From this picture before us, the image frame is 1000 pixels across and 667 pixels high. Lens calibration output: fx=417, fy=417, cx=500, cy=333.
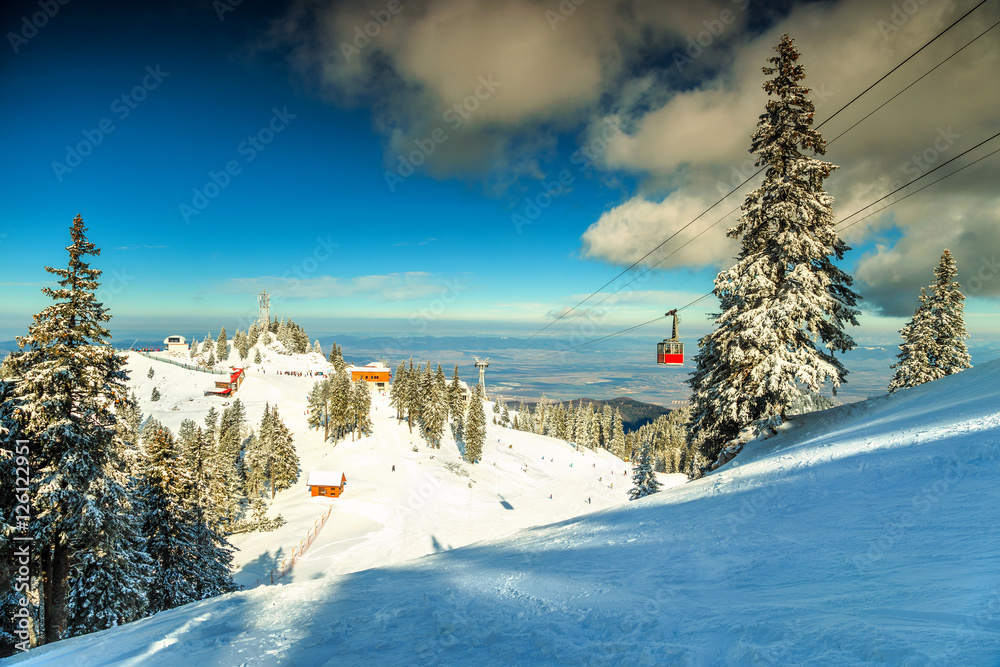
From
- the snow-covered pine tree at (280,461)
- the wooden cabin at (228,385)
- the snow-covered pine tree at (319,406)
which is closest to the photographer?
the snow-covered pine tree at (280,461)

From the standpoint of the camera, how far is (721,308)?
17797mm

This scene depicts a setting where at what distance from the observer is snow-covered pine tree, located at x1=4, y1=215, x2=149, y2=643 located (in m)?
13.5

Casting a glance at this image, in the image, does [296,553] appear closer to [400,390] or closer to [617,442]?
[400,390]

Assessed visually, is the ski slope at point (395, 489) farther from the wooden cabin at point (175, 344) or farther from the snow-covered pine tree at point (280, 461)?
the wooden cabin at point (175, 344)

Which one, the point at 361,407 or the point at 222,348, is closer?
the point at 361,407

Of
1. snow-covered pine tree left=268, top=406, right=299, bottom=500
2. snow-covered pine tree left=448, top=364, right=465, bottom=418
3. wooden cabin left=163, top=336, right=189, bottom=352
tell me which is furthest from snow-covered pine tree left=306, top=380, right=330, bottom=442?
wooden cabin left=163, top=336, right=189, bottom=352

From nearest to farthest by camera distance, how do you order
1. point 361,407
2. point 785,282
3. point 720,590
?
point 720,590 < point 785,282 < point 361,407

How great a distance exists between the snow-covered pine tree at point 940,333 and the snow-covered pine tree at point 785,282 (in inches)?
736

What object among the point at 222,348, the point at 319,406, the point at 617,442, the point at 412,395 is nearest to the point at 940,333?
the point at 412,395

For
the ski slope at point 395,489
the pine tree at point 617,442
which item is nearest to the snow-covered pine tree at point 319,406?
the ski slope at point 395,489

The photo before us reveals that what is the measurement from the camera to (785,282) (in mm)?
15305

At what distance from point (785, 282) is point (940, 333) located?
21.4 m

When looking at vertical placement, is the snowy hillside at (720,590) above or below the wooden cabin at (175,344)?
below

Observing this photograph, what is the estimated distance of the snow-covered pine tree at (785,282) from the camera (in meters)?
14.9
